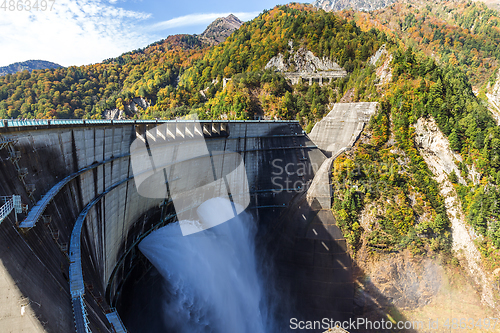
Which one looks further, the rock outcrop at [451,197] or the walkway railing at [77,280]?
the rock outcrop at [451,197]

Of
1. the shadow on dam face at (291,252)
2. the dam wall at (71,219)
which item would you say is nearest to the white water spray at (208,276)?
the shadow on dam face at (291,252)

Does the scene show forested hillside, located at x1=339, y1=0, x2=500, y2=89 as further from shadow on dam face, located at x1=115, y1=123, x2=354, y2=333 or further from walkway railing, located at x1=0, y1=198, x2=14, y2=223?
walkway railing, located at x1=0, y1=198, x2=14, y2=223

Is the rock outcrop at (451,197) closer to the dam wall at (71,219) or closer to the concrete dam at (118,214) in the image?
the concrete dam at (118,214)

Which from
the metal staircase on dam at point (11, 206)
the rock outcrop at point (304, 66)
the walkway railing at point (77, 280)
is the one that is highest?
the rock outcrop at point (304, 66)

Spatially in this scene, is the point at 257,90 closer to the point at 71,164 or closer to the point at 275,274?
the point at 275,274

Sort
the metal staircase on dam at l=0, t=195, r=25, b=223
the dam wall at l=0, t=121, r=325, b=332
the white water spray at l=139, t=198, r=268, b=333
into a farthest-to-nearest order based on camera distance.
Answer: the white water spray at l=139, t=198, r=268, b=333, the metal staircase on dam at l=0, t=195, r=25, b=223, the dam wall at l=0, t=121, r=325, b=332

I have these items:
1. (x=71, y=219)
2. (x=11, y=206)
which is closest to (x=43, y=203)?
(x=11, y=206)

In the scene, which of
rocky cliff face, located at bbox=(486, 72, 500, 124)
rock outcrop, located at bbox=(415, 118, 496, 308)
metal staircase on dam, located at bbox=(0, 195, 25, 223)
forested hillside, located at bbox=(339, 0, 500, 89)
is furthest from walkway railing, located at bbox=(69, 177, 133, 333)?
rocky cliff face, located at bbox=(486, 72, 500, 124)
